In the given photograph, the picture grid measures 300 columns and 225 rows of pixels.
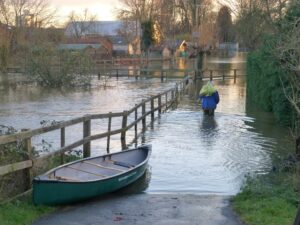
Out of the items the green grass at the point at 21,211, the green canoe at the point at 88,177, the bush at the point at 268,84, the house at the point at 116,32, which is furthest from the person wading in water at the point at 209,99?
the house at the point at 116,32

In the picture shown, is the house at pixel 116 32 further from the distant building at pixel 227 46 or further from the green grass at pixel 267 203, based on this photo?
the green grass at pixel 267 203

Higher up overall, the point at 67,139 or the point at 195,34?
the point at 195,34

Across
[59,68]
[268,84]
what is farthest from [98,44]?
[268,84]

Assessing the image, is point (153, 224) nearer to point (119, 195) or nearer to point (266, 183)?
point (119, 195)

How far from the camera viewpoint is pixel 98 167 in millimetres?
10930

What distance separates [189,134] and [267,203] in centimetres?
997

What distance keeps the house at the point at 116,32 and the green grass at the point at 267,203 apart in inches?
3353

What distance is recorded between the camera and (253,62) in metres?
28.9

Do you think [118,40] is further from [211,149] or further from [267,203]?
[267,203]

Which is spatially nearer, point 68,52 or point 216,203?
point 216,203

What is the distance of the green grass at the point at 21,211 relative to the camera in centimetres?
775

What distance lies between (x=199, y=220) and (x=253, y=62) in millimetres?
21469

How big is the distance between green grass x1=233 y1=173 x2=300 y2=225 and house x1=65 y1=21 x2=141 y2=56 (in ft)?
279

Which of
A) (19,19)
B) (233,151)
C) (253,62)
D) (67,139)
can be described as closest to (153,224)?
(233,151)
